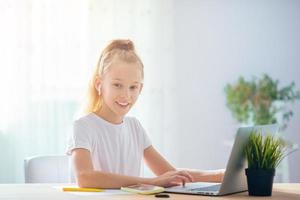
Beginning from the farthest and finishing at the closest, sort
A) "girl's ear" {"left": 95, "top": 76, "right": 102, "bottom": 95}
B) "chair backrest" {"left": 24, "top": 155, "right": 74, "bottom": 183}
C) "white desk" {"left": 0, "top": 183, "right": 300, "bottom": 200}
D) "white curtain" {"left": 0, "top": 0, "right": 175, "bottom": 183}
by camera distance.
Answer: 1. "white curtain" {"left": 0, "top": 0, "right": 175, "bottom": 183}
2. "chair backrest" {"left": 24, "top": 155, "right": 74, "bottom": 183}
3. "girl's ear" {"left": 95, "top": 76, "right": 102, "bottom": 95}
4. "white desk" {"left": 0, "top": 183, "right": 300, "bottom": 200}

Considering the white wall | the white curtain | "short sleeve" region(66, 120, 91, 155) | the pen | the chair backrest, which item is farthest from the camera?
the white wall

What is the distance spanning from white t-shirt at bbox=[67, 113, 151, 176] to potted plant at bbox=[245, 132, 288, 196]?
23.6 inches

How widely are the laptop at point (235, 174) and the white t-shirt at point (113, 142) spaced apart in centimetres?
42

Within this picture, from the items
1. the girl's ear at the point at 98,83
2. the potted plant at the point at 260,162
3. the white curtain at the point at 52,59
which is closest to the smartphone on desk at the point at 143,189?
the potted plant at the point at 260,162

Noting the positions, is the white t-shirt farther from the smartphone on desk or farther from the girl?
Result: the smartphone on desk

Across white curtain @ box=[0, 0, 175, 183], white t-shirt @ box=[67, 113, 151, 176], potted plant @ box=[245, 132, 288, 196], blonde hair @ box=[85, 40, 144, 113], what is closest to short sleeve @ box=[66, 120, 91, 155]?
white t-shirt @ box=[67, 113, 151, 176]

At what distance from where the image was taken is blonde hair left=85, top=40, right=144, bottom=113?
2121 millimetres

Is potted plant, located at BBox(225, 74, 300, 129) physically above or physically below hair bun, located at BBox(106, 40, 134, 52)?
below

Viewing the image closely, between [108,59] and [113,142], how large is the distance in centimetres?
33

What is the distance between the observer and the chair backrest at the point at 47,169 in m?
2.47

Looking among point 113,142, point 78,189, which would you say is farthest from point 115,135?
point 78,189

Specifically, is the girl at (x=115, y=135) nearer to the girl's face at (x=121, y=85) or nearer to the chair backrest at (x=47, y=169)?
the girl's face at (x=121, y=85)

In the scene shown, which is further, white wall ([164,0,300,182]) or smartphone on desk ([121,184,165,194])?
white wall ([164,0,300,182])

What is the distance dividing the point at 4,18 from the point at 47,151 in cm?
97
